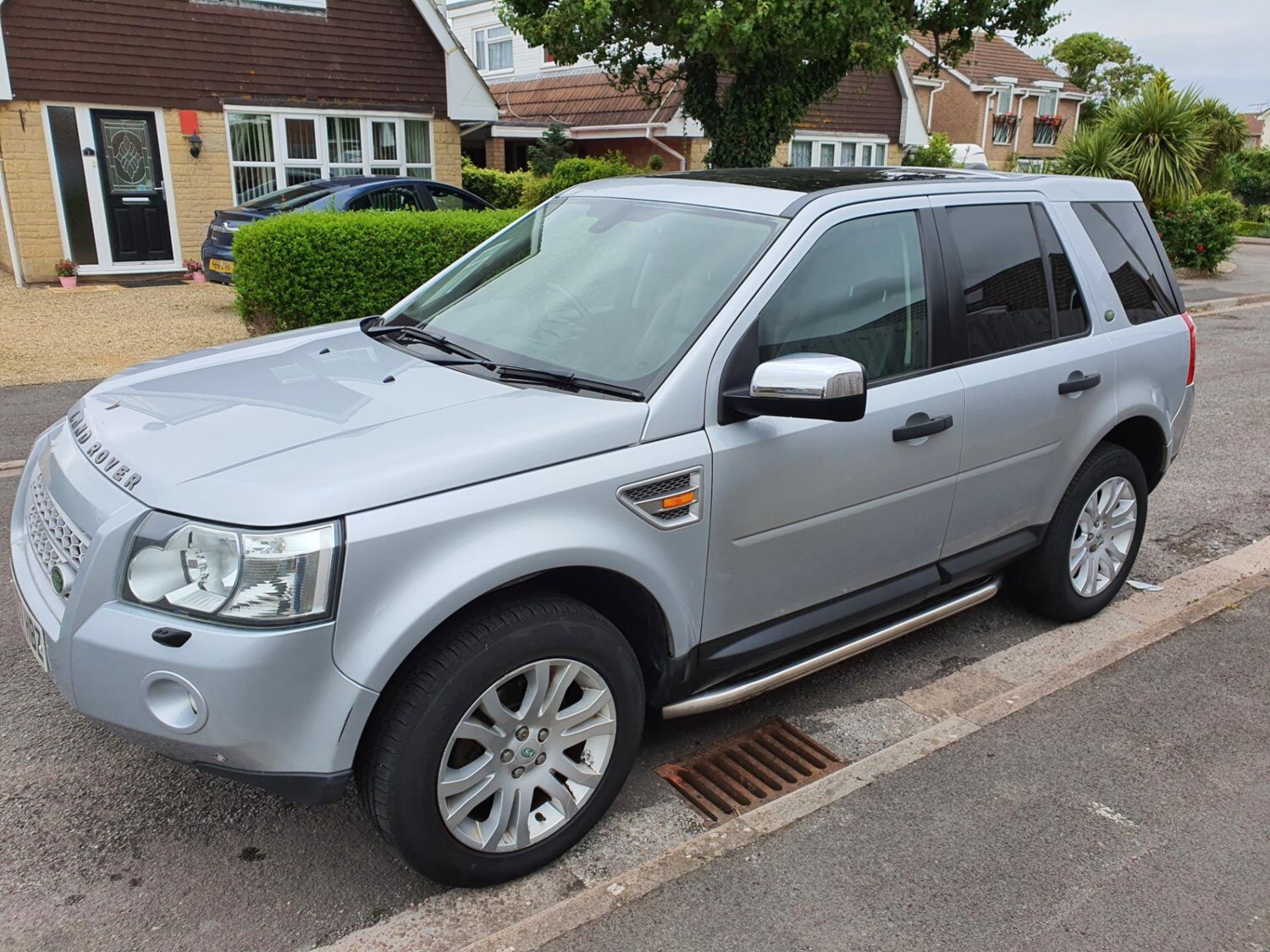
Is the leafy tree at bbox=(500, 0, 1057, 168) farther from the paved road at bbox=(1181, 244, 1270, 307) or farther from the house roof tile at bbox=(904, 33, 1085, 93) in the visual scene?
the house roof tile at bbox=(904, 33, 1085, 93)

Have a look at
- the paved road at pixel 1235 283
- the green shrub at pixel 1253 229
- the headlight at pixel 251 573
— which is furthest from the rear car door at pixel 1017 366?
the green shrub at pixel 1253 229

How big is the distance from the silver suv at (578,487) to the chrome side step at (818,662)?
19 mm

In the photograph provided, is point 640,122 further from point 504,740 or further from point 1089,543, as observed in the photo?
point 504,740

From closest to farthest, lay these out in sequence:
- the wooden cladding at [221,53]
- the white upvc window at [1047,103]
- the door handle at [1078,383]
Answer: the door handle at [1078,383] < the wooden cladding at [221,53] < the white upvc window at [1047,103]

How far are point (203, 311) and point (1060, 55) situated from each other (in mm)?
55168

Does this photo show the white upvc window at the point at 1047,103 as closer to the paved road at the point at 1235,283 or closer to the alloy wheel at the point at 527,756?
the paved road at the point at 1235,283

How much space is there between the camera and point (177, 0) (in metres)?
15.3

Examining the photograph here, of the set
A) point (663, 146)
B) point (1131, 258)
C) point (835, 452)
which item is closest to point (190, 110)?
point (663, 146)

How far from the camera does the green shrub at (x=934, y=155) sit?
24.6 meters

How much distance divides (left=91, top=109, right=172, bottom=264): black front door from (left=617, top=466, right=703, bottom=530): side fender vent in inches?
606

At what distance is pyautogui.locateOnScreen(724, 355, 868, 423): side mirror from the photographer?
9.18 ft

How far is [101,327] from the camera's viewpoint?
11.5 metres

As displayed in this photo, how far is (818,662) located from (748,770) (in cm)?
43

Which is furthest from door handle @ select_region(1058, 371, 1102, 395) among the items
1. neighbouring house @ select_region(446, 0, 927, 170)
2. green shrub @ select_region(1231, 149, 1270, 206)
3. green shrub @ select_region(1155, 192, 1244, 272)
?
green shrub @ select_region(1231, 149, 1270, 206)
